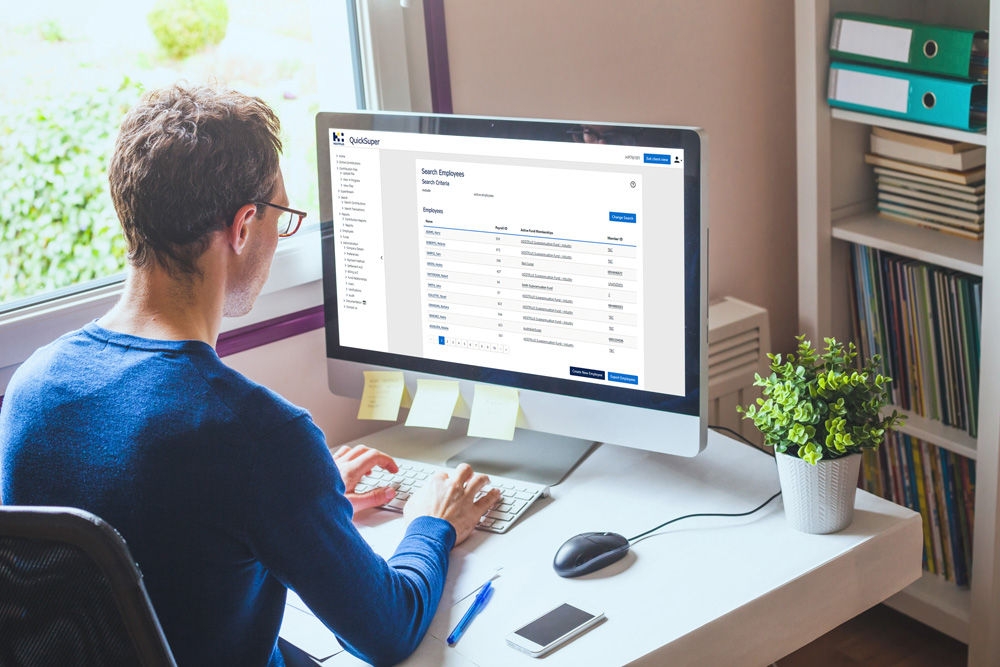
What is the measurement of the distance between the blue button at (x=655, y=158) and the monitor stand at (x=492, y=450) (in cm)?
47

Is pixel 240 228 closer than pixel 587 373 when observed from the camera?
Yes

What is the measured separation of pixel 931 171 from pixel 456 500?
108 cm

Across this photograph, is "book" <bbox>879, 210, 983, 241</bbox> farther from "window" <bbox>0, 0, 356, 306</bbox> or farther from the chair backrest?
the chair backrest

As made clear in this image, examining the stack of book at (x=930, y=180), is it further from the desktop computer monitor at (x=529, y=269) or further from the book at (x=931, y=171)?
the desktop computer monitor at (x=529, y=269)

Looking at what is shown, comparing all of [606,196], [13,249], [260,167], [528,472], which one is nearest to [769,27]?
[606,196]

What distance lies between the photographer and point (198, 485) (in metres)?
1.03

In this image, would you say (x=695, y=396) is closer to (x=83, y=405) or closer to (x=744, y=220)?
(x=83, y=405)

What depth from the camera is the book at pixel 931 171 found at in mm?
1850

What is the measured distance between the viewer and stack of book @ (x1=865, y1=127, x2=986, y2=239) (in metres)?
1.85

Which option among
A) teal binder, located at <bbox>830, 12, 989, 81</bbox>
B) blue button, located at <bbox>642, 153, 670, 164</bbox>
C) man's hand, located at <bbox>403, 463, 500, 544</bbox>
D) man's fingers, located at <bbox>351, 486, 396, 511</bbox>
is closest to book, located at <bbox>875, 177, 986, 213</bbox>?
teal binder, located at <bbox>830, 12, 989, 81</bbox>

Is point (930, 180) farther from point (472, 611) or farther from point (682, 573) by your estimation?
point (472, 611)

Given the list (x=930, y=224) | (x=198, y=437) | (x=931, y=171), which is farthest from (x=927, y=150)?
(x=198, y=437)

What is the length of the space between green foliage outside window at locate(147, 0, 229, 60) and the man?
85cm

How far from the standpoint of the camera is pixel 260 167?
1.18 meters
